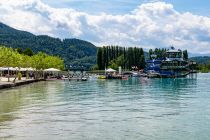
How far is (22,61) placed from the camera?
418 feet

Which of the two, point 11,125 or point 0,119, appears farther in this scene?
point 0,119

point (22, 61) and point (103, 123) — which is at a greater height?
point (22, 61)

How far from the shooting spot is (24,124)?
2964cm

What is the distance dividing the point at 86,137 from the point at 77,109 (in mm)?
15349

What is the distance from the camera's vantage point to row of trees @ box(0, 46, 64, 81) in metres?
101

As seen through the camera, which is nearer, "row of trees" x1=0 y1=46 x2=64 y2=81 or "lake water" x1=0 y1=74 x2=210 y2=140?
"lake water" x1=0 y1=74 x2=210 y2=140

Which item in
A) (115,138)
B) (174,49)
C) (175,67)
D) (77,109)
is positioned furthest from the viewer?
(174,49)

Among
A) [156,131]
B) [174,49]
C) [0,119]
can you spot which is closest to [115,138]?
[156,131]

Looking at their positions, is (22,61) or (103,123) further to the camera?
(22,61)

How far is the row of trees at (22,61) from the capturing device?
332 ft

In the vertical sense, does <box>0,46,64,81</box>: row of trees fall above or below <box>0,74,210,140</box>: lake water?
above

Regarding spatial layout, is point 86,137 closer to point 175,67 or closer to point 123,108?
point 123,108

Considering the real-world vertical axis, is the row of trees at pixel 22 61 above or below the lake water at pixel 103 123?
above

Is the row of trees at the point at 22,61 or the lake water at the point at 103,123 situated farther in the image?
the row of trees at the point at 22,61
